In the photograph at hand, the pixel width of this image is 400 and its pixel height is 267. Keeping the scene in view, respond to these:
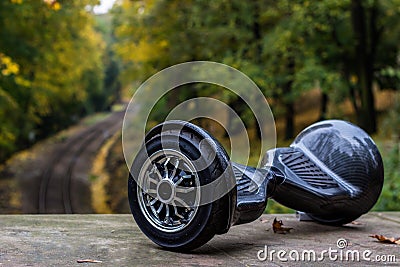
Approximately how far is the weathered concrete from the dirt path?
17735 millimetres

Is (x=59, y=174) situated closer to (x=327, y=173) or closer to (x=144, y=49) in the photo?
(x=144, y=49)

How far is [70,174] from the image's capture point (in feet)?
111

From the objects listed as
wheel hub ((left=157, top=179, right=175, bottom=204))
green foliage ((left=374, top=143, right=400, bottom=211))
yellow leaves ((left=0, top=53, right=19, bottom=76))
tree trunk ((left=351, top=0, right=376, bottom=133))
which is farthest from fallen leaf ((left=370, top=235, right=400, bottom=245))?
tree trunk ((left=351, top=0, right=376, bottom=133))

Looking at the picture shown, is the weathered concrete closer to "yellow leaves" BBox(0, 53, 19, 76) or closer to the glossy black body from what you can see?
the glossy black body

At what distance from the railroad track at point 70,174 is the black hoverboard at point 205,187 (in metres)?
18.7

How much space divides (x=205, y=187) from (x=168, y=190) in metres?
0.29

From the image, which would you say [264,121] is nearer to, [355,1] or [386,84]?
[355,1]

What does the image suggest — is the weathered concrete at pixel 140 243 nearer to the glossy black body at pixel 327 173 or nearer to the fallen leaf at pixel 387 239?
the fallen leaf at pixel 387 239

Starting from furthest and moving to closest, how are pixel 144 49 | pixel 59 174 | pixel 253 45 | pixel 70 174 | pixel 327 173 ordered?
pixel 70 174 < pixel 59 174 < pixel 144 49 < pixel 253 45 < pixel 327 173

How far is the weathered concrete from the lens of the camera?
141 inches

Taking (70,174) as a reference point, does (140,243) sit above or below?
above

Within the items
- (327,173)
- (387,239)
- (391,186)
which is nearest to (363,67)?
(391,186)

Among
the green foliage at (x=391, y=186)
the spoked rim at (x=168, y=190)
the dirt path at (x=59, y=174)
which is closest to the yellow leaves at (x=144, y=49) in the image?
the dirt path at (x=59, y=174)

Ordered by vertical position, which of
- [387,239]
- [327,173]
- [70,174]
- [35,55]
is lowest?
[70,174]
